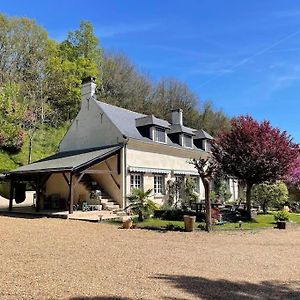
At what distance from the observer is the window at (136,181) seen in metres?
21.4

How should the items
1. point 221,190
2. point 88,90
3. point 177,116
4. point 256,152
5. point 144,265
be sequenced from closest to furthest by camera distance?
point 144,265, point 256,152, point 88,90, point 221,190, point 177,116

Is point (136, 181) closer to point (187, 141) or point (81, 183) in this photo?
point (81, 183)

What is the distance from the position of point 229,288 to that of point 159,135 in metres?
18.2

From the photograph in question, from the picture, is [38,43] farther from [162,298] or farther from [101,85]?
[162,298]

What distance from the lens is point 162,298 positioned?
17.8ft

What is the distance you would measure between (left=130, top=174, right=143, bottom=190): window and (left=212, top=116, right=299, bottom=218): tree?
5.69 meters

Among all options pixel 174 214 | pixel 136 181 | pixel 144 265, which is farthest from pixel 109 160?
pixel 144 265

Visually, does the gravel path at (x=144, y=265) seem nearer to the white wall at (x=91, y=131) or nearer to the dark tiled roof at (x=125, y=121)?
the white wall at (x=91, y=131)

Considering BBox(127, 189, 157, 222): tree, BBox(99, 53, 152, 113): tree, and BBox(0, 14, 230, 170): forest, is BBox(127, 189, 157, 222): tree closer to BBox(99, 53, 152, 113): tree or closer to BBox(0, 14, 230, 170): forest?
BBox(0, 14, 230, 170): forest

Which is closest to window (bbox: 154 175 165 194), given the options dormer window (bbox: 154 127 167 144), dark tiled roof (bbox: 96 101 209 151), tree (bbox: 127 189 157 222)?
dormer window (bbox: 154 127 167 144)

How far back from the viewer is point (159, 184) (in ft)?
77.9

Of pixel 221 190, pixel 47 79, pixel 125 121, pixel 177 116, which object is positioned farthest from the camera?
pixel 47 79

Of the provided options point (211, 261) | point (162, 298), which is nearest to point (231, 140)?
point (211, 261)

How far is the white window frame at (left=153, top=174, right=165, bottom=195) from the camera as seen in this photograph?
23.2m
